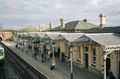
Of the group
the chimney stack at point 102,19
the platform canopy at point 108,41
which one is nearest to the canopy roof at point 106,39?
the platform canopy at point 108,41

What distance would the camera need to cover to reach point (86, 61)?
28.2 metres

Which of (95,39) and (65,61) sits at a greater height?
(95,39)

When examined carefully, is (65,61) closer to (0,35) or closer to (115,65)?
(115,65)

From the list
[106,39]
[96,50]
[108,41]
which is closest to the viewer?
[108,41]

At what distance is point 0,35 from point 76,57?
66.7 metres

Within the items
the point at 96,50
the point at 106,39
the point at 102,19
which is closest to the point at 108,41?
the point at 106,39

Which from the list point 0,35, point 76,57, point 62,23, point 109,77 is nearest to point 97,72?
point 109,77

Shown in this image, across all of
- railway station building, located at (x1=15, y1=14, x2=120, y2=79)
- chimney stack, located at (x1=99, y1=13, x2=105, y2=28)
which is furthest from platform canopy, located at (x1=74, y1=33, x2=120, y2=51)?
chimney stack, located at (x1=99, y1=13, x2=105, y2=28)

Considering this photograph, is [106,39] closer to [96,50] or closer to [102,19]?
[96,50]

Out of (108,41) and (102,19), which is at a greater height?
(102,19)

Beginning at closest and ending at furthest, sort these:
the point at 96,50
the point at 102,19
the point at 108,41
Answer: the point at 108,41 → the point at 96,50 → the point at 102,19

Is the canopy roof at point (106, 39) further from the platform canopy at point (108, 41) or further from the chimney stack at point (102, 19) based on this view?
the chimney stack at point (102, 19)

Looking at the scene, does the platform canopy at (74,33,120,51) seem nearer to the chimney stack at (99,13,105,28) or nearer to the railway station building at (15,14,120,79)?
the railway station building at (15,14,120,79)

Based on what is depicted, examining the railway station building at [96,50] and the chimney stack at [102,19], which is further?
the chimney stack at [102,19]
